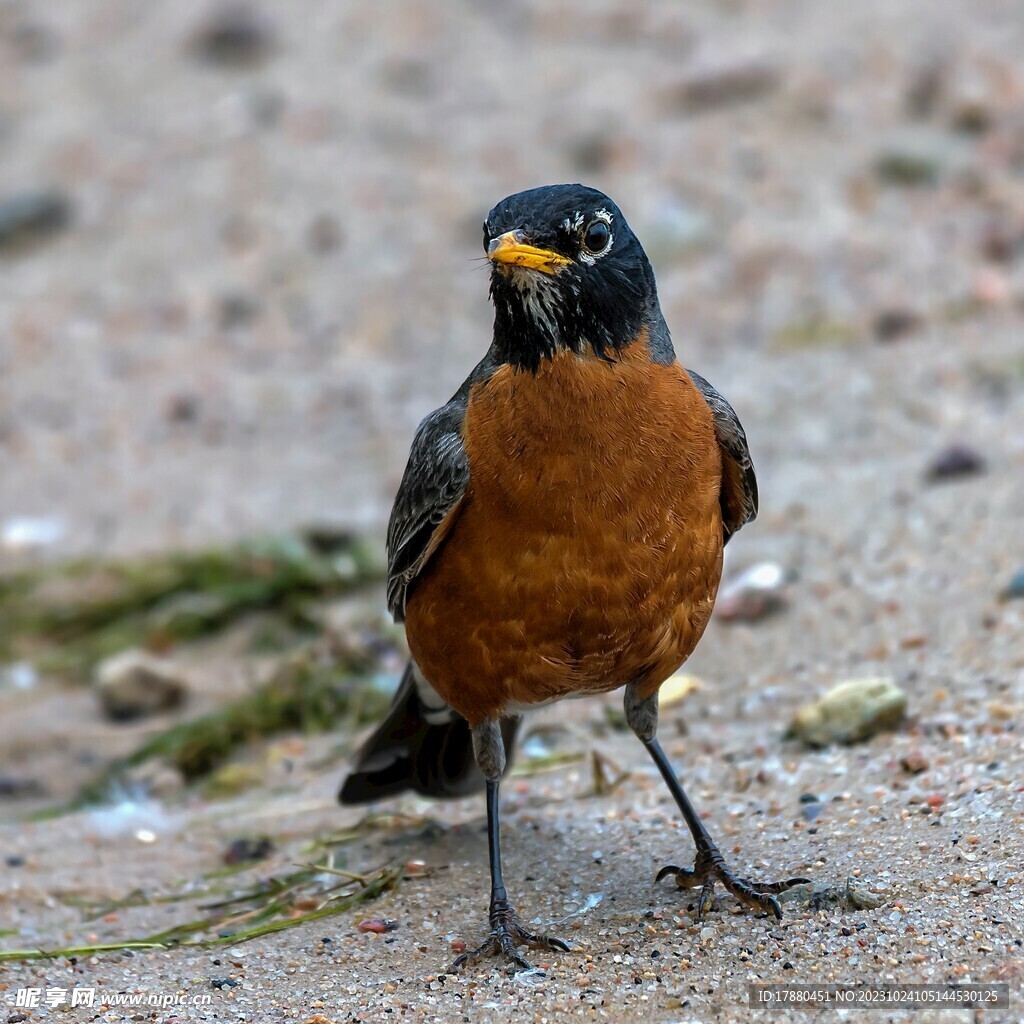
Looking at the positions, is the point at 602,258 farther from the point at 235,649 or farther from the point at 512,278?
the point at 235,649

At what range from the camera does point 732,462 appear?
6457mm

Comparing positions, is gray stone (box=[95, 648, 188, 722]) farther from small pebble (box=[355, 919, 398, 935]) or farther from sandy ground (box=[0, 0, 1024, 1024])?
small pebble (box=[355, 919, 398, 935])

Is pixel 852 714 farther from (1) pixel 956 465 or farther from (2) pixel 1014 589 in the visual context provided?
(1) pixel 956 465

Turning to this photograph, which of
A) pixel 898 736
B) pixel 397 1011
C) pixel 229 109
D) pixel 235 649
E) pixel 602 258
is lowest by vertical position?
pixel 397 1011

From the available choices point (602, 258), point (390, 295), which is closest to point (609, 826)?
point (602, 258)

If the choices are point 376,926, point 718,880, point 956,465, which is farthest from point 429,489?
point 956,465

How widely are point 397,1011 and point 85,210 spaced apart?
10.9m

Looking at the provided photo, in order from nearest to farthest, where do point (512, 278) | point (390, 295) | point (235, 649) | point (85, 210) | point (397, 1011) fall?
point (397, 1011) < point (512, 278) < point (235, 649) < point (390, 295) < point (85, 210)

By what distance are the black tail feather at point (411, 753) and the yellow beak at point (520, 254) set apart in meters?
2.20

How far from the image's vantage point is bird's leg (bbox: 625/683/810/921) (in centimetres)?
586

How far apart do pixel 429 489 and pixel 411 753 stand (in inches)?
62.3

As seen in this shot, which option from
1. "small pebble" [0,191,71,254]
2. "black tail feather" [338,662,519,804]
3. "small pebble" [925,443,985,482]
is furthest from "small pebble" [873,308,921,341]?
"small pebble" [0,191,71,254]

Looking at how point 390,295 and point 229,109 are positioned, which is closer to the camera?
point 390,295

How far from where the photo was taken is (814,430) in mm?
11039
